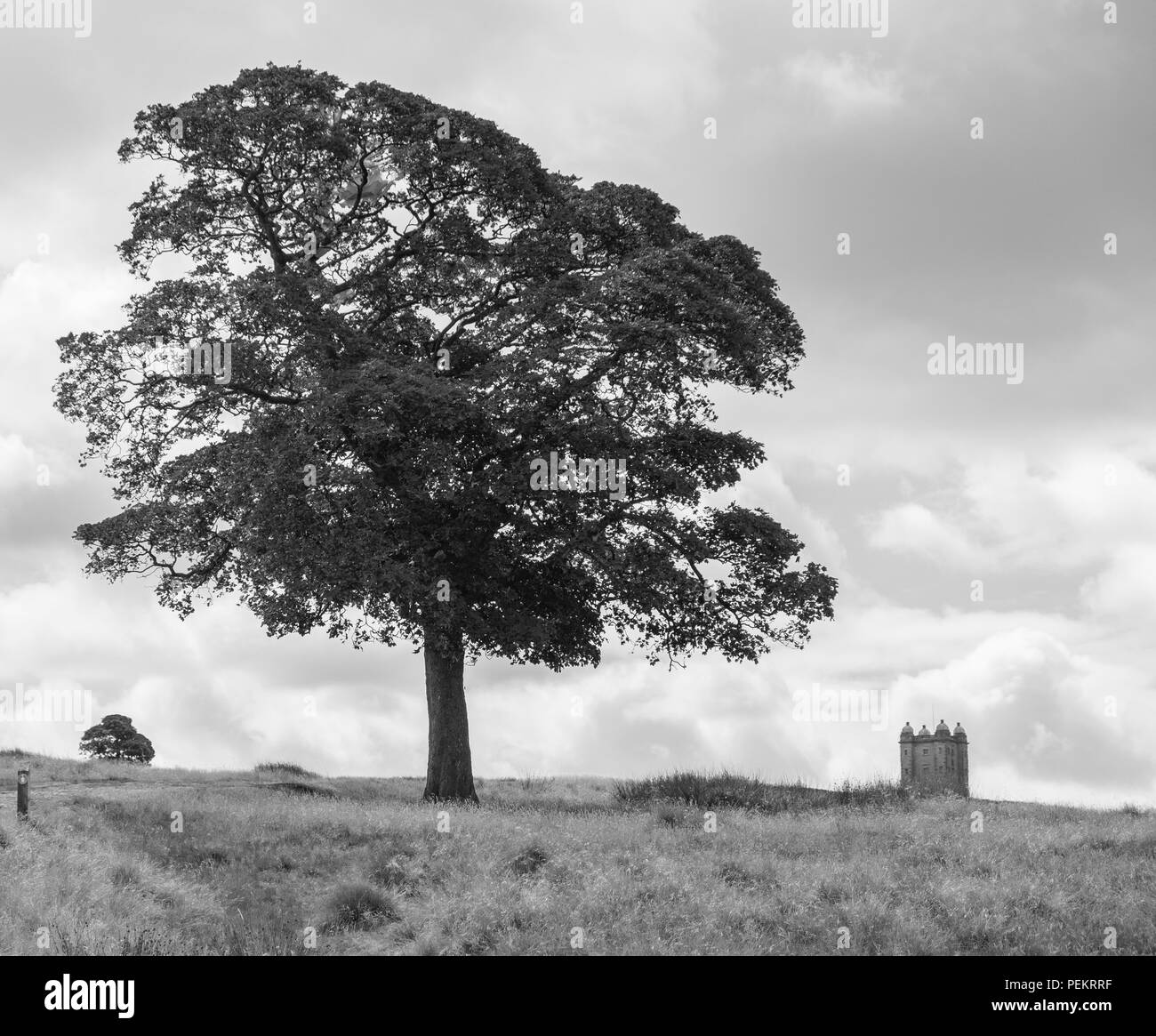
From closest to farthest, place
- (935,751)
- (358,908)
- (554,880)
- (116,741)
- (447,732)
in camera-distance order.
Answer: (358,908), (554,880), (447,732), (116,741), (935,751)

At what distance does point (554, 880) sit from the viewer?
17.2 metres

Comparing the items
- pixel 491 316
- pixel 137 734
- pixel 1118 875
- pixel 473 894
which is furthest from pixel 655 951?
pixel 137 734

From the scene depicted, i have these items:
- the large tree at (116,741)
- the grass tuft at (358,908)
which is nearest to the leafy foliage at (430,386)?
the grass tuft at (358,908)

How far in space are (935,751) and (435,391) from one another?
71.6 m

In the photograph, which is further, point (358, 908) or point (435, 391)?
point (435, 391)

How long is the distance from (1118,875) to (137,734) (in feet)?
152

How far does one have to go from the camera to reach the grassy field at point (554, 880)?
14750mm

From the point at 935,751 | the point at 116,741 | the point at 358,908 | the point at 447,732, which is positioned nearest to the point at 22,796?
the point at 358,908

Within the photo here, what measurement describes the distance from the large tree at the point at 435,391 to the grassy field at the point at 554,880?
5.06 metres

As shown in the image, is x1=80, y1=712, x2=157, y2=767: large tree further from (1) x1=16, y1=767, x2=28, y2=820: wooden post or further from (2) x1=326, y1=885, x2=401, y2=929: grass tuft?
(2) x1=326, y1=885, x2=401, y2=929: grass tuft

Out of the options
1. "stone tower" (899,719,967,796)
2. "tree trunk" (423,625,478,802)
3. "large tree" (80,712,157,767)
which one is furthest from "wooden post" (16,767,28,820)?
"stone tower" (899,719,967,796)

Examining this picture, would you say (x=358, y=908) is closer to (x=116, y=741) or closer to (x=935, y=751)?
(x=116, y=741)
